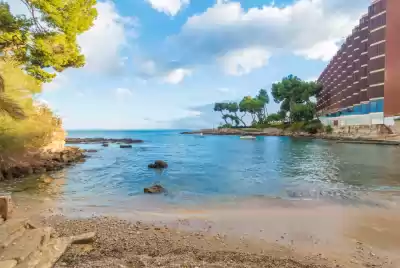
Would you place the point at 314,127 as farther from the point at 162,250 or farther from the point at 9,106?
the point at 9,106

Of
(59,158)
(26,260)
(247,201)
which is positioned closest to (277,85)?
(59,158)

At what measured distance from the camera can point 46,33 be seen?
16922 mm

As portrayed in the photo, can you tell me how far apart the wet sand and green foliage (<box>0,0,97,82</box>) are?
9371 millimetres

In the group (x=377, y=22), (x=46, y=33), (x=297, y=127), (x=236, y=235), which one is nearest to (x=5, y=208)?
(x=236, y=235)

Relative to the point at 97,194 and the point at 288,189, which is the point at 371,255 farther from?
the point at 97,194

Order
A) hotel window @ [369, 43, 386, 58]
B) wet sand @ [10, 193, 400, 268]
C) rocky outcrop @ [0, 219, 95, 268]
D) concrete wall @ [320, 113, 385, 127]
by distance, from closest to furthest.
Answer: rocky outcrop @ [0, 219, 95, 268], wet sand @ [10, 193, 400, 268], concrete wall @ [320, 113, 385, 127], hotel window @ [369, 43, 386, 58]

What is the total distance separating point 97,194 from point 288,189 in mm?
11296

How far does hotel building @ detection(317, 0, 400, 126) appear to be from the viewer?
59125 millimetres

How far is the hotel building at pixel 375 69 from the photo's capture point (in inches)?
2328

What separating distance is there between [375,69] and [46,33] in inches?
2678

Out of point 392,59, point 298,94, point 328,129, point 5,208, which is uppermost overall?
point 392,59

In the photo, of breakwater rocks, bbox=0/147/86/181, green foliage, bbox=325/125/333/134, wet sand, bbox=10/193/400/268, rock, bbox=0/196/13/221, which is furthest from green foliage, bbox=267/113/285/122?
rock, bbox=0/196/13/221

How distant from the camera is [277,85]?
10069 centimetres

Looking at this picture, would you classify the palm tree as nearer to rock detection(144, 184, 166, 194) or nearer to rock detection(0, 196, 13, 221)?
rock detection(0, 196, 13, 221)
